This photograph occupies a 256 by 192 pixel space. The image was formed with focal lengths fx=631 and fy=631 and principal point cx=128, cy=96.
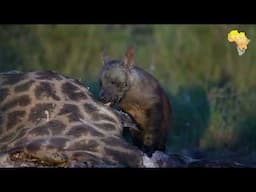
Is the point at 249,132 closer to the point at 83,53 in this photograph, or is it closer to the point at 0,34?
the point at 83,53

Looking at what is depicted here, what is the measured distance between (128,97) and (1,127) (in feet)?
4.97

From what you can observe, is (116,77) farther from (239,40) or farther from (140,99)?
(239,40)

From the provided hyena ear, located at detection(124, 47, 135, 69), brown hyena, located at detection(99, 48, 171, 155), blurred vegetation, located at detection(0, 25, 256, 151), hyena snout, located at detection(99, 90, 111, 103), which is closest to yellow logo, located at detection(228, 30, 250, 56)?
blurred vegetation, located at detection(0, 25, 256, 151)

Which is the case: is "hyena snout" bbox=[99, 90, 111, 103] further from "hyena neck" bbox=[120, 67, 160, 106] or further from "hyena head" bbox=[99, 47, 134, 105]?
"hyena neck" bbox=[120, 67, 160, 106]

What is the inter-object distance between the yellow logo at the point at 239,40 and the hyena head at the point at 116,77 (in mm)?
2390

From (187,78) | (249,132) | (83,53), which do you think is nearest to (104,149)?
(249,132)

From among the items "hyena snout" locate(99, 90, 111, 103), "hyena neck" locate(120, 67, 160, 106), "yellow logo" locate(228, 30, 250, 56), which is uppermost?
"yellow logo" locate(228, 30, 250, 56)

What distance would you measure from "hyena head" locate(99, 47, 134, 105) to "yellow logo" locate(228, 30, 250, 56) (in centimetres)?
239

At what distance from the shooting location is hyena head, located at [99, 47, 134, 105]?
5.61m

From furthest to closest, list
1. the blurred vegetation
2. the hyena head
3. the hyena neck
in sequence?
1. the blurred vegetation
2. the hyena neck
3. the hyena head

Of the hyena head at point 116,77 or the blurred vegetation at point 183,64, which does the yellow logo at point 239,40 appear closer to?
the blurred vegetation at point 183,64

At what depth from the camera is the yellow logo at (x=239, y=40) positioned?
7.78m

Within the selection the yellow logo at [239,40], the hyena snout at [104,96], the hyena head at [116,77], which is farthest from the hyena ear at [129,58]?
the yellow logo at [239,40]
